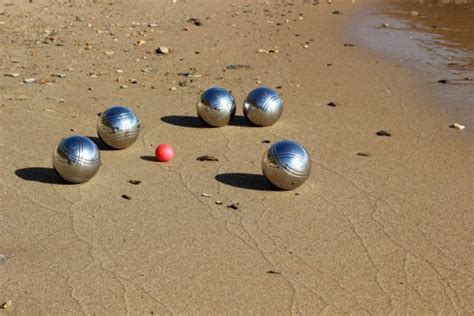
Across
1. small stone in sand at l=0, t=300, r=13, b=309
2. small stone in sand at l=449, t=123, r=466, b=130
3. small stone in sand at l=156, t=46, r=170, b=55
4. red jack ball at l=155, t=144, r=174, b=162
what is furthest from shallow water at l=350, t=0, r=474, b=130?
small stone in sand at l=0, t=300, r=13, b=309

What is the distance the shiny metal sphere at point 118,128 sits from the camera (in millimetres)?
8891

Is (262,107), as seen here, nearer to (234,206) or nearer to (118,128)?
(118,128)

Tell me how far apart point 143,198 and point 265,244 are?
1.51m

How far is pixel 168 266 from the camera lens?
21.3 ft

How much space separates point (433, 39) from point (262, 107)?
23.4 feet

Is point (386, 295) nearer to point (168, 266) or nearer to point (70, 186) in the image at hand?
point (168, 266)

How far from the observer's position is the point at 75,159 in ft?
25.7

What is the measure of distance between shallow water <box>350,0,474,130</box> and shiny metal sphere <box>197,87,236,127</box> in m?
3.22

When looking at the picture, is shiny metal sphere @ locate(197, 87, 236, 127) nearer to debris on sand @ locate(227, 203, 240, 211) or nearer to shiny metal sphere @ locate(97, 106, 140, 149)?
shiny metal sphere @ locate(97, 106, 140, 149)

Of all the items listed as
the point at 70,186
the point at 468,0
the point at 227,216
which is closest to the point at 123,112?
the point at 70,186

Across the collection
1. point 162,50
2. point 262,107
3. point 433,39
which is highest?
point 262,107

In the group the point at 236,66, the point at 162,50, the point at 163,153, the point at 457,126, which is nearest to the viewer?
the point at 163,153

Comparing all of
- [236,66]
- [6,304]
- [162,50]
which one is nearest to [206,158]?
[6,304]

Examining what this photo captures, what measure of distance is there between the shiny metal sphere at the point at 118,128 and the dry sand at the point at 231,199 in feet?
0.59
